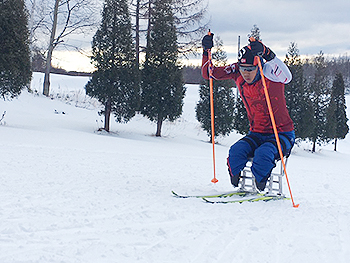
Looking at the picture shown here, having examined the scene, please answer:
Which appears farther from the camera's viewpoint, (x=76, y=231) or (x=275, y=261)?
(x=76, y=231)

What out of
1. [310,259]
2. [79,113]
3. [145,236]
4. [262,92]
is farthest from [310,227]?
[79,113]

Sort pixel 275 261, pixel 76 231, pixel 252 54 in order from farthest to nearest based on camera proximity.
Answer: pixel 252 54 → pixel 76 231 → pixel 275 261

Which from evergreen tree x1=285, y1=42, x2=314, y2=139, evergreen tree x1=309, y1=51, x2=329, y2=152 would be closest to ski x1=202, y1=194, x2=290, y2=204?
evergreen tree x1=285, y1=42, x2=314, y2=139

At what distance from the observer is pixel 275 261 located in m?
2.95

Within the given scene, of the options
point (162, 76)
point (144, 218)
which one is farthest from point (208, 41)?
point (162, 76)

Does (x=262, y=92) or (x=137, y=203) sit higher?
(x=262, y=92)

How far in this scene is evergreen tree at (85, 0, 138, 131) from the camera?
50.9 feet

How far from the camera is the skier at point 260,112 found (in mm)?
5145

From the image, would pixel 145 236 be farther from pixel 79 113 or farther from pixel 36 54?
pixel 36 54

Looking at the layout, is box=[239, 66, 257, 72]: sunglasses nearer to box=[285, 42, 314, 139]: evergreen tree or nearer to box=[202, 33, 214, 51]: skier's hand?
box=[202, 33, 214, 51]: skier's hand

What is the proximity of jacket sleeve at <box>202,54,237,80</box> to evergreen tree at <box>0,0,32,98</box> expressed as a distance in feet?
28.3

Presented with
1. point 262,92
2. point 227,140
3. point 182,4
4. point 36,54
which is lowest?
point 227,140

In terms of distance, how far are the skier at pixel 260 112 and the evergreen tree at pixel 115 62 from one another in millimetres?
10449

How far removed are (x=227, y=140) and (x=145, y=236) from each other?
65.8ft
